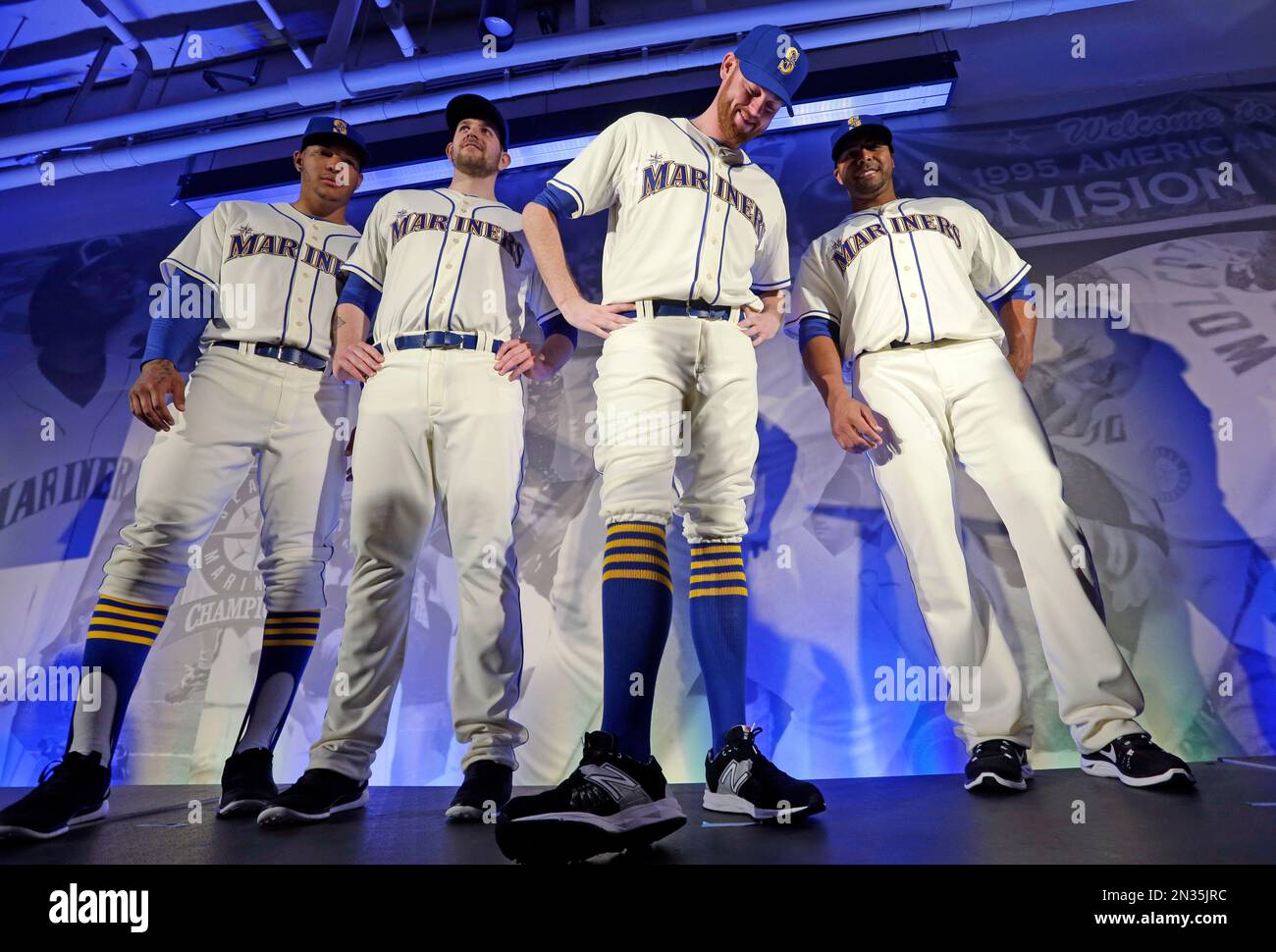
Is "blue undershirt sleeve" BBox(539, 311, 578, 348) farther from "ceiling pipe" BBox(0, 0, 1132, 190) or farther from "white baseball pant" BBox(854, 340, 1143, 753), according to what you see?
"ceiling pipe" BBox(0, 0, 1132, 190)

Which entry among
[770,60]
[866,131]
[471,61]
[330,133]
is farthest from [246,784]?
[471,61]

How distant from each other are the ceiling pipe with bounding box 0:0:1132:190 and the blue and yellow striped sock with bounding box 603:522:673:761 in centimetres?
299

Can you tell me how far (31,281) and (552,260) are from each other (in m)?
4.19

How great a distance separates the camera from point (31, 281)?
4738 mm

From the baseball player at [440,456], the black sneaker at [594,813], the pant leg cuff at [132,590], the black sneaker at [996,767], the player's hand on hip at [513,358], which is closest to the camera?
the black sneaker at [594,813]

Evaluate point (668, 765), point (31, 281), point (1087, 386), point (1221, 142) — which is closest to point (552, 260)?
point (668, 765)

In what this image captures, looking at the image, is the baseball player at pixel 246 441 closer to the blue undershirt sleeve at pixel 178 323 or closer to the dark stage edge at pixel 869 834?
the blue undershirt sleeve at pixel 178 323

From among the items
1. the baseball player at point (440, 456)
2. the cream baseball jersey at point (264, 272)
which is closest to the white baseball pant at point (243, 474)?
the cream baseball jersey at point (264, 272)

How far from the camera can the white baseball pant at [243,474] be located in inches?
94.2

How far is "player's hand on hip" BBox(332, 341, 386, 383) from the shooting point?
97.5 inches

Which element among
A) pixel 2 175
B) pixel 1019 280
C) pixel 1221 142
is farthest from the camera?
pixel 2 175

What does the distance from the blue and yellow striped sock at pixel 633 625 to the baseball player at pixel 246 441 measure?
3.80ft

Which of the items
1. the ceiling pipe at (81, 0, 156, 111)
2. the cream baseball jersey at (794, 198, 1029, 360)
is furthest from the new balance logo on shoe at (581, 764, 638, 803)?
the ceiling pipe at (81, 0, 156, 111)
